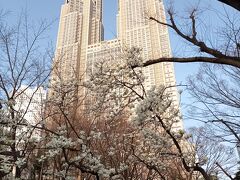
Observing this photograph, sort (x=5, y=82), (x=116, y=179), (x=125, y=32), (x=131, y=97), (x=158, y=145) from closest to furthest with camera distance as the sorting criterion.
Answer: (x=131, y=97) < (x=158, y=145) < (x=116, y=179) < (x=5, y=82) < (x=125, y=32)

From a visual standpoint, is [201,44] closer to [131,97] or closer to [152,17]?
[152,17]

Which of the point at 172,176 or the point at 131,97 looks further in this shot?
the point at 172,176

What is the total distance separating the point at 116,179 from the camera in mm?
7645

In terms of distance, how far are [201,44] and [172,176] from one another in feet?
52.4

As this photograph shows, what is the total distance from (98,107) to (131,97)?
85cm

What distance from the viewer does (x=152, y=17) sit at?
218 inches

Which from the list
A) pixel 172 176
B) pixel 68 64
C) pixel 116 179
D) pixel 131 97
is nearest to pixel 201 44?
pixel 131 97

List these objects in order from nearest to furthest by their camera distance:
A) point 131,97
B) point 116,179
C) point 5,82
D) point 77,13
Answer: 1. point 131,97
2. point 116,179
3. point 5,82
4. point 77,13

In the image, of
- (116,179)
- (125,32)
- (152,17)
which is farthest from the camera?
(125,32)

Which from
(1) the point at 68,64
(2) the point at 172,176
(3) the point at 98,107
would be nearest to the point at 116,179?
(3) the point at 98,107

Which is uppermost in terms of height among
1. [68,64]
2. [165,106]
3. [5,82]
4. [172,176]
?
[68,64]

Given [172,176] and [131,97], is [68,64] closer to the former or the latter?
[131,97]

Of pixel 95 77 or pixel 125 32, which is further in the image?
pixel 125 32

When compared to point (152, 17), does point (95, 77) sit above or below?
below
